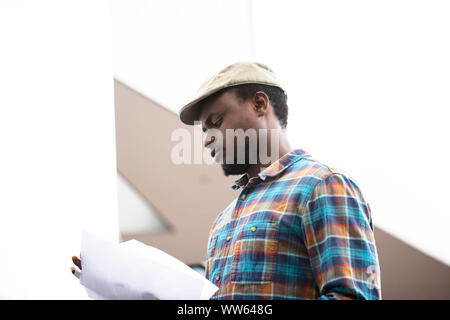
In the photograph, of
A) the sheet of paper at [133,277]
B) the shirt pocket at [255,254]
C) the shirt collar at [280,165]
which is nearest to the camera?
the sheet of paper at [133,277]

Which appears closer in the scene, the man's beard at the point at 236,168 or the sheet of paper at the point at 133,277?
the sheet of paper at the point at 133,277

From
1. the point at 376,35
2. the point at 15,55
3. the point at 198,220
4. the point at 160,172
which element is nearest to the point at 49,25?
the point at 15,55

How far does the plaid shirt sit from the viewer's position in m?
0.61

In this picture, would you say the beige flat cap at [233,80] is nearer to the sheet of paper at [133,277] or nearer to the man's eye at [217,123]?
the man's eye at [217,123]

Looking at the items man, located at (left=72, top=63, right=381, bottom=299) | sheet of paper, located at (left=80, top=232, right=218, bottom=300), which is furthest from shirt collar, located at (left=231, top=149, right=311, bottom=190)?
sheet of paper, located at (left=80, top=232, right=218, bottom=300)

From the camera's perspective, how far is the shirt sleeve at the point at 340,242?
59 cm

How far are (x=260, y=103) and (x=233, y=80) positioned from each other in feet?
0.23

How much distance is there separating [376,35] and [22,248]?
1582 millimetres

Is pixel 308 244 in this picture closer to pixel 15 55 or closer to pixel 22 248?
pixel 22 248

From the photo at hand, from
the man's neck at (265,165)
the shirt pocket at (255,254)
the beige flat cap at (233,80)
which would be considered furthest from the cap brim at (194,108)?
the shirt pocket at (255,254)

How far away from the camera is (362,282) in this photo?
60 centimetres

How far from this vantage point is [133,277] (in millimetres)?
557

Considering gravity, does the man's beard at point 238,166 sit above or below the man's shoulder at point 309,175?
above

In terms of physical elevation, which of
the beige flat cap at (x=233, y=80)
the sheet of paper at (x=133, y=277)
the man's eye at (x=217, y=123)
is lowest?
the sheet of paper at (x=133, y=277)
